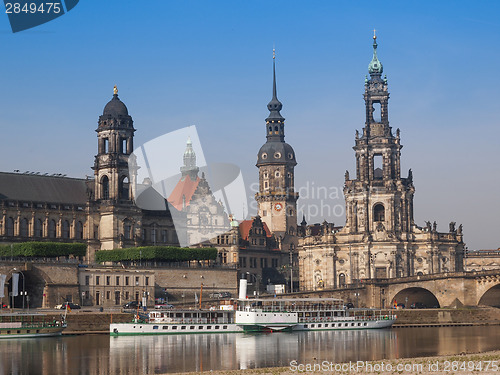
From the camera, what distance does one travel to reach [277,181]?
589 ft

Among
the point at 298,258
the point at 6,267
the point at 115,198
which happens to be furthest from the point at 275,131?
the point at 6,267

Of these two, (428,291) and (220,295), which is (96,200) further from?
(428,291)

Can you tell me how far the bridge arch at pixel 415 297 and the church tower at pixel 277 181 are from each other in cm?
4193

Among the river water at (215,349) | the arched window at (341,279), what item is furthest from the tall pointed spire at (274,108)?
the river water at (215,349)

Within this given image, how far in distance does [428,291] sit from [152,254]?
36.4 m

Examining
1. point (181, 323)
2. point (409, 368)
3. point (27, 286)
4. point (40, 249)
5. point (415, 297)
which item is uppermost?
point (40, 249)

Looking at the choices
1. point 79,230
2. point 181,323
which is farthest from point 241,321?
point 79,230

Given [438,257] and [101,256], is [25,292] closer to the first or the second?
[101,256]

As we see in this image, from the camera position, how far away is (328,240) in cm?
14925

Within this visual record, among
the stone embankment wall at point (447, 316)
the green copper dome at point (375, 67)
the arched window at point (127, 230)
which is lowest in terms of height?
the stone embankment wall at point (447, 316)

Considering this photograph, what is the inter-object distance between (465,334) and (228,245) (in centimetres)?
6432

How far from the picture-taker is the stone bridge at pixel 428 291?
125375 mm

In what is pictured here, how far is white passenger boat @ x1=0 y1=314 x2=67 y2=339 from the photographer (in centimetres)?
8981

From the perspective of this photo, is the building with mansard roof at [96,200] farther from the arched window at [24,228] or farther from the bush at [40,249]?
the bush at [40,249]
